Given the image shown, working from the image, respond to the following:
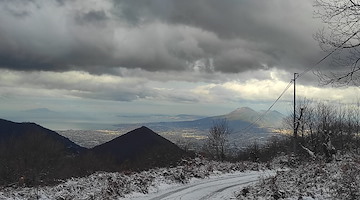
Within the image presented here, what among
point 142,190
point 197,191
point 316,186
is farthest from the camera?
point 197,191

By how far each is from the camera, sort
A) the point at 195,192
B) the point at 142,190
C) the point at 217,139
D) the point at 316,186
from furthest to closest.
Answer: the point at 217,139, the point at 195,192, the point at 142,190, the point at 316,186

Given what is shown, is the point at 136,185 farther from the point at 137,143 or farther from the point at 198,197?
the point at 137,143

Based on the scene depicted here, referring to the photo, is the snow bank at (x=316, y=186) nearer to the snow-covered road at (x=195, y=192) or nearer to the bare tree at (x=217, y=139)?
the snow-covered road at (x=195, y=192)

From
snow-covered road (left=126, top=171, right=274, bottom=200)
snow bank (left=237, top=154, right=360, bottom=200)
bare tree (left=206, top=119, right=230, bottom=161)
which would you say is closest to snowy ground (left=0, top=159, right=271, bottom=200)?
snow-covered road (left=126, top=171, right=274, bottom=200)

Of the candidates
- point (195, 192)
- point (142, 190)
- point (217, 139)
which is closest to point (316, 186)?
point (195, 192)

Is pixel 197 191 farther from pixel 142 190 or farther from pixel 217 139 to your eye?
pixel 217 139

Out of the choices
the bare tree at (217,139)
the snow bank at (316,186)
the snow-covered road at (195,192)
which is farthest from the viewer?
the bare tree at (217,139)

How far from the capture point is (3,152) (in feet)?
232

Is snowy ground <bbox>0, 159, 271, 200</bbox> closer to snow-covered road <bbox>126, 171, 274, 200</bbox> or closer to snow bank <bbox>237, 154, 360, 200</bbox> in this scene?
snow-covered road <bbox>126, 171, 274, 200</bbox>

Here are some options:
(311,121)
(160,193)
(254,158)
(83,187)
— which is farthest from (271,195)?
(311,121)

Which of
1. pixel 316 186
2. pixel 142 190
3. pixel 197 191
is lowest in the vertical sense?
pixel 197 191

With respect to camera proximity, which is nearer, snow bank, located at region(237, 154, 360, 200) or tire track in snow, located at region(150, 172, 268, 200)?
snow bank, located at region(237, 154, 360, 200)

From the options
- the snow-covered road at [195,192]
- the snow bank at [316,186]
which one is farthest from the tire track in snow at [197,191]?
the snow bank at [316,186]

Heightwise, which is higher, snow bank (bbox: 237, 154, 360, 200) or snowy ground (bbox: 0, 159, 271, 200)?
snow bank (bbox: 237, 154, 360, 200)
